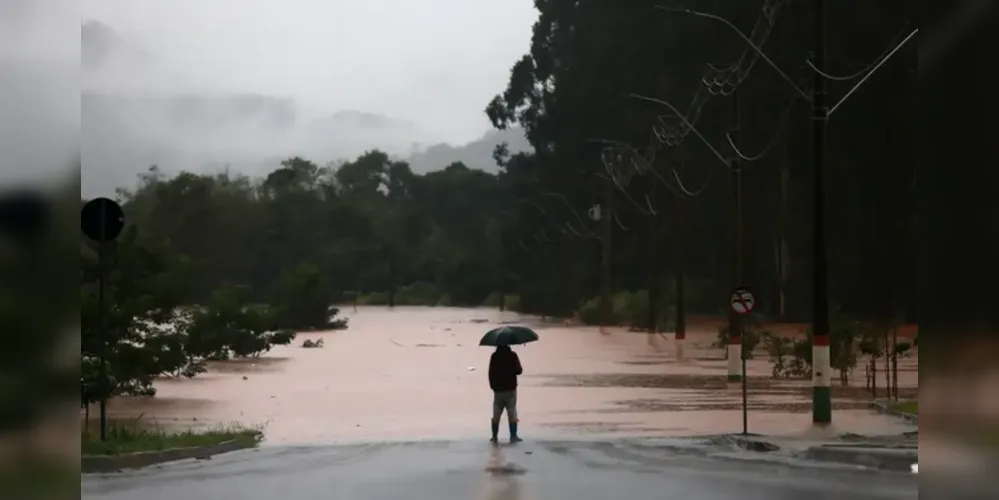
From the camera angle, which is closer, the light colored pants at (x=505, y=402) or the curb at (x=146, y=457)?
the curb at (x=146, y=457)

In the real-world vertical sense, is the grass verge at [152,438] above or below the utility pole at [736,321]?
below

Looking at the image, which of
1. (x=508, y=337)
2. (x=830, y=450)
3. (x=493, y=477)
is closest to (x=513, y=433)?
(x=508, y=337)

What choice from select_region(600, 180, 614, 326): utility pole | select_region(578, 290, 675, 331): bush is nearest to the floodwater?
select_region(600, 180, 614, 326): utility pole

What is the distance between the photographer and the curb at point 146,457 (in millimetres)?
17469

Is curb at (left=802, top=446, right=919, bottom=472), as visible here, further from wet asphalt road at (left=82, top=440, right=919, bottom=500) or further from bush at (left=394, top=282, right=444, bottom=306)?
bush at (left=394, top=282, right=444, bottom=306)

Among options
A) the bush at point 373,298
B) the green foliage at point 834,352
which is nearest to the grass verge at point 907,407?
the green foliage at point 834,352

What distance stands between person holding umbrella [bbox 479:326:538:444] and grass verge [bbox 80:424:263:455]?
4.10 meters

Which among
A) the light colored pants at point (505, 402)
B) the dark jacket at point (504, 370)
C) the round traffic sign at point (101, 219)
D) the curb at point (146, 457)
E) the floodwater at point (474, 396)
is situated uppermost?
the round traffic sign at point (101, 219)

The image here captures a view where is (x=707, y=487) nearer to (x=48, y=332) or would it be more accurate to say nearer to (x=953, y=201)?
(x=953, y=201)

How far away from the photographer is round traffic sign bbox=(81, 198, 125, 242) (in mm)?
16688

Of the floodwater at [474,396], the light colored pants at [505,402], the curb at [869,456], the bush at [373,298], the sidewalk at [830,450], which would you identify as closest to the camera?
the curb at [869,456]

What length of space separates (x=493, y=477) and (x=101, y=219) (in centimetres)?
578

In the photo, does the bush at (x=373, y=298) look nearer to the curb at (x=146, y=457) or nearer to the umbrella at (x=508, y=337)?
the umbrella at (x=508, y=337)

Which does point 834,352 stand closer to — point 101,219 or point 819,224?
point 819,224
